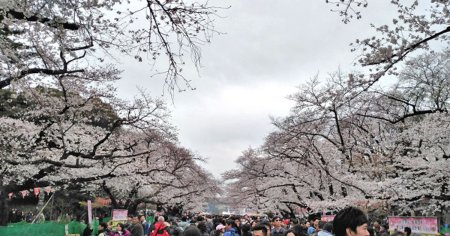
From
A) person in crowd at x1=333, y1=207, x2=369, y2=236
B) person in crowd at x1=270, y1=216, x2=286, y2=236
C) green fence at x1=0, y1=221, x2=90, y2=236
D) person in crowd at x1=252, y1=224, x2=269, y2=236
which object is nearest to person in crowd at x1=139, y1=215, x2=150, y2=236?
green fence at x1=0, y1=221, x2=90, y2=236

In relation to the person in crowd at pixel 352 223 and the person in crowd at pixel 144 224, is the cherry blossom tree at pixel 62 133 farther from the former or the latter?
the person in crowd at pixel 352 223

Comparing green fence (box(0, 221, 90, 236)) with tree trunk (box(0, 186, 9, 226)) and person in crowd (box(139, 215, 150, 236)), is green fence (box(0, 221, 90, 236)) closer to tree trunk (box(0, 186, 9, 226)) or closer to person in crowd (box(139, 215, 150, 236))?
Result: tree trunk (box(0, 186, 9, 226))

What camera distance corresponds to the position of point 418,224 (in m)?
11.7

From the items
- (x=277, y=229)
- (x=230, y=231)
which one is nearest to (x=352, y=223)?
(x=230, y=231)

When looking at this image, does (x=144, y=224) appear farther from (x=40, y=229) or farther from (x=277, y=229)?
(x=277, y=229)

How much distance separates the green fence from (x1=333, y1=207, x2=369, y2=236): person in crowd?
38.8 ft

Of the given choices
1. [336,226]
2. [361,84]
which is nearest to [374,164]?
[361,84]

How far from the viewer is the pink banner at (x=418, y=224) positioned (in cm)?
1129

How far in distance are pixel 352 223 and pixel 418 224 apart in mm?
10244

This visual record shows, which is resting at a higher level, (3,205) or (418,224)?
(3,205)

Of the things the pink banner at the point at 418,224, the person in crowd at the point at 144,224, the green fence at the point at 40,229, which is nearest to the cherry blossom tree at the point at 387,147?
the pink banner at the point at 418,224

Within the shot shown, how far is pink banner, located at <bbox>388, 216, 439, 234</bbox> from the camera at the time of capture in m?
11.3

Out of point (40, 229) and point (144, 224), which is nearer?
point (40, 229)

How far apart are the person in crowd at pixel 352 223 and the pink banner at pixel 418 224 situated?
9.85 metres
